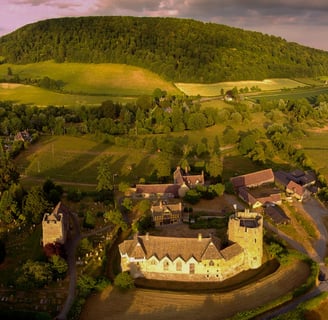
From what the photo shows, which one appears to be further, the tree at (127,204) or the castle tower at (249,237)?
the tree at (127,204)

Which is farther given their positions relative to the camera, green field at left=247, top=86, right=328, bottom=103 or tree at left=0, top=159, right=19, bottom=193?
green field at left=247, top=86, right=328, bottom=103

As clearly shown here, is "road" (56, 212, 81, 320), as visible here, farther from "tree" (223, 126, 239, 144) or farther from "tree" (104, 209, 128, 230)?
"tree" (223, 126, 239, 144)

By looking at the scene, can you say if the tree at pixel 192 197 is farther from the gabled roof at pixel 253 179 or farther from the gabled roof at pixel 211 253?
the gabled roof at pixel 211 253

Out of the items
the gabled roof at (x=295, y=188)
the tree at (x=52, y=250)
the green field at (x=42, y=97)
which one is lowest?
the tree at (x=52, y=250)

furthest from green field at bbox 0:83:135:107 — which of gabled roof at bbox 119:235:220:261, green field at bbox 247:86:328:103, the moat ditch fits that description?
the moat ditch

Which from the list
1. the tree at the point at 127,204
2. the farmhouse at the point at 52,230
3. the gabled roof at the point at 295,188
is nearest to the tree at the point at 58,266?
the farmhouse at the point at 52,230

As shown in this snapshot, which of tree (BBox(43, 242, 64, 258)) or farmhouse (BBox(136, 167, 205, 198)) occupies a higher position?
farmhouse (BBox(136, 167, 205, 198))

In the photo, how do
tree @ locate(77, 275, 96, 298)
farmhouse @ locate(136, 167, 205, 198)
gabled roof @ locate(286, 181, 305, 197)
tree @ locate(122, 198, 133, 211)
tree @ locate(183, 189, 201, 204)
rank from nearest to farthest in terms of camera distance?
tree @ locate(77, 275, 96, 298) < tree @ locate(122, 198, 133, 211) < tree @ locate(183, 189, 201, 204) < farmhouse @ locate(136, 167, 205, 198) < gabled roof @ locate(286, 181, 305, 197)

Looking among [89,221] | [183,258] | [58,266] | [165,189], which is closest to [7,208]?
[89,221]
